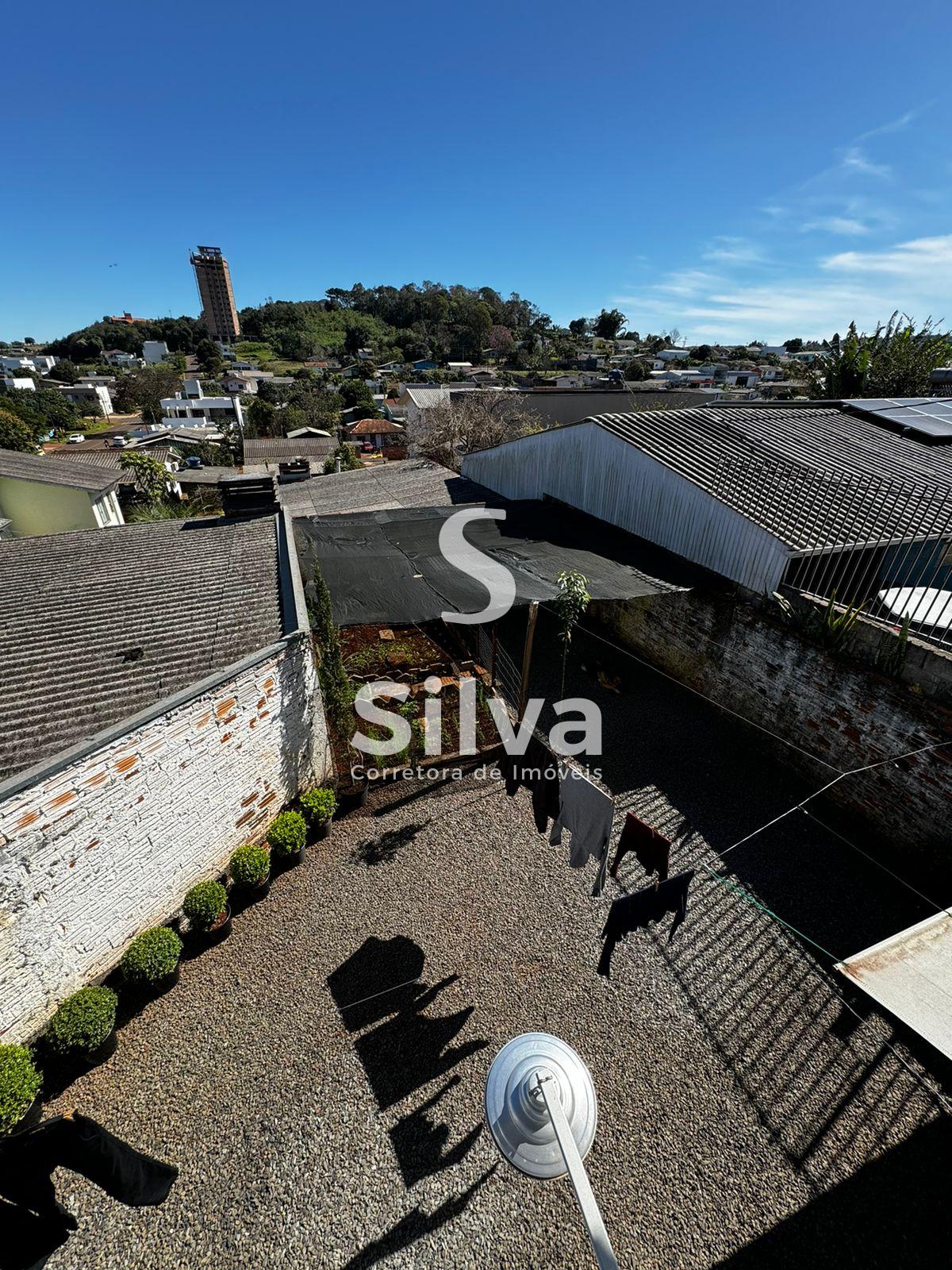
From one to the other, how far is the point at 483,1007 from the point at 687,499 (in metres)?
8.54

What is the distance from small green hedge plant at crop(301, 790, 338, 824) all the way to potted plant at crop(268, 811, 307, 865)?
218 millimetres

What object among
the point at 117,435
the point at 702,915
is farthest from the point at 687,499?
the point at 117,435

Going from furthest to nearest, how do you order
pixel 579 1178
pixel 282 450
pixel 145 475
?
pixel 282 450 < pixel 145 475 < pixel 579 1178

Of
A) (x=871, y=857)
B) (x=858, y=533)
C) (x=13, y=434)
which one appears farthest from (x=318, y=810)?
(x=13, y=434)

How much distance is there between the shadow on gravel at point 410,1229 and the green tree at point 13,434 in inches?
1784

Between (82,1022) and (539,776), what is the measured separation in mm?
4907

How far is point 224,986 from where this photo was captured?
18.2 feet

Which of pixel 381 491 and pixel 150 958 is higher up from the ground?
pixel 381 491

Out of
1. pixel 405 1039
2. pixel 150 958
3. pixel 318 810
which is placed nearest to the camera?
pixel 405 1039

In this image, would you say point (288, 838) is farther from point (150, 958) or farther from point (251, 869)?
point (150, 958)

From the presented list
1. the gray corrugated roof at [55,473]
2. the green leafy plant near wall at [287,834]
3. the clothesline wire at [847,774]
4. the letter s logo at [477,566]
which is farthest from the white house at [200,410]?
the clothesline wire at [847,774]

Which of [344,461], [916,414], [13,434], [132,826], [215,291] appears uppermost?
[215,291]

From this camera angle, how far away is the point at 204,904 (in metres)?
5.74

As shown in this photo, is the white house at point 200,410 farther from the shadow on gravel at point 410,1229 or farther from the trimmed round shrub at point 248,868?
the shadow on gravel at point 410,1229
